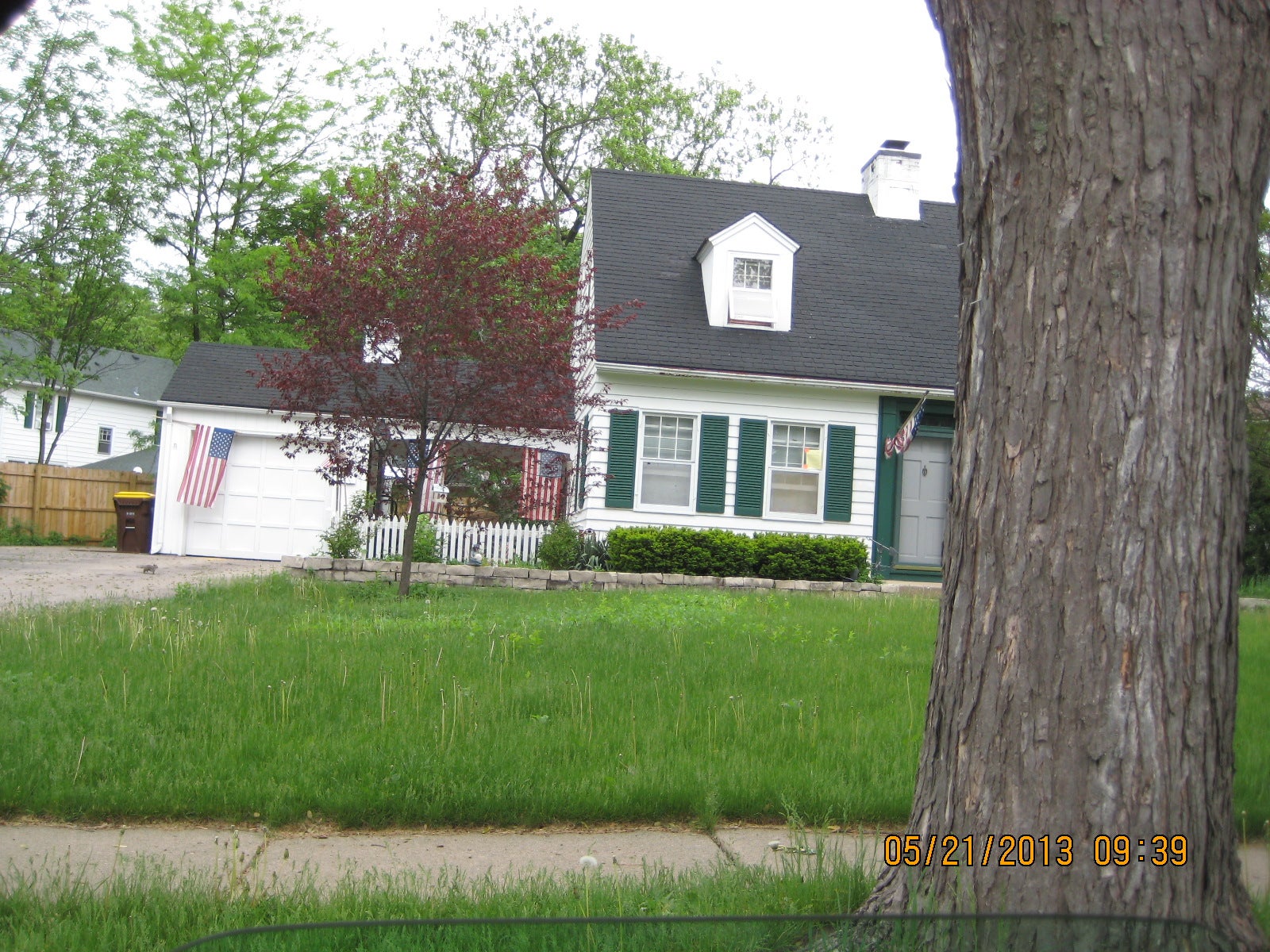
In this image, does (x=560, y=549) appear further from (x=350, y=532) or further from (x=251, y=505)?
(x=251, y=505)

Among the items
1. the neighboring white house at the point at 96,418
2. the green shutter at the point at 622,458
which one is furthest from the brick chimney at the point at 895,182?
the neighboring white house at the point at 96,418

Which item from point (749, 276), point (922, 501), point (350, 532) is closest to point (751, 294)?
point (749, 276)

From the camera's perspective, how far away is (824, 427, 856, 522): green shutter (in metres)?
17.7

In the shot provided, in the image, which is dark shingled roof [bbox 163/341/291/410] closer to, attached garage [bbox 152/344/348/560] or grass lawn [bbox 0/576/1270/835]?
attached garage [bbox 152/344/348/560]

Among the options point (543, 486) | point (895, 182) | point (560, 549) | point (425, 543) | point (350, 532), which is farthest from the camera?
point (895, 182)

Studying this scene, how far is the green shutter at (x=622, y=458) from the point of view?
17344mm

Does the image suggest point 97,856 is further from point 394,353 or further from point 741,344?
point 741,344

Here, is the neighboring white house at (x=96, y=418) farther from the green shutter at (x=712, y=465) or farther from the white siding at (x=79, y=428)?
the green shutter at (x=712, y=465)

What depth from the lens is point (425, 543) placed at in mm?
15812

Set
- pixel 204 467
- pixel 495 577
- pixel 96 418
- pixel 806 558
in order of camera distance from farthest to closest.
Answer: pixel 96 418 → pixel 204 467 → pixel 806 558 → pixel 495 577

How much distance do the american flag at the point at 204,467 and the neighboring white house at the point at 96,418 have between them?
47.9 feet

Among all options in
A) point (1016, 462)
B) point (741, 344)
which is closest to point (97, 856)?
point (1016, 462)

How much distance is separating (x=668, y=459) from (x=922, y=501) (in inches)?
169

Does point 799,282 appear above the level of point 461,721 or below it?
above
